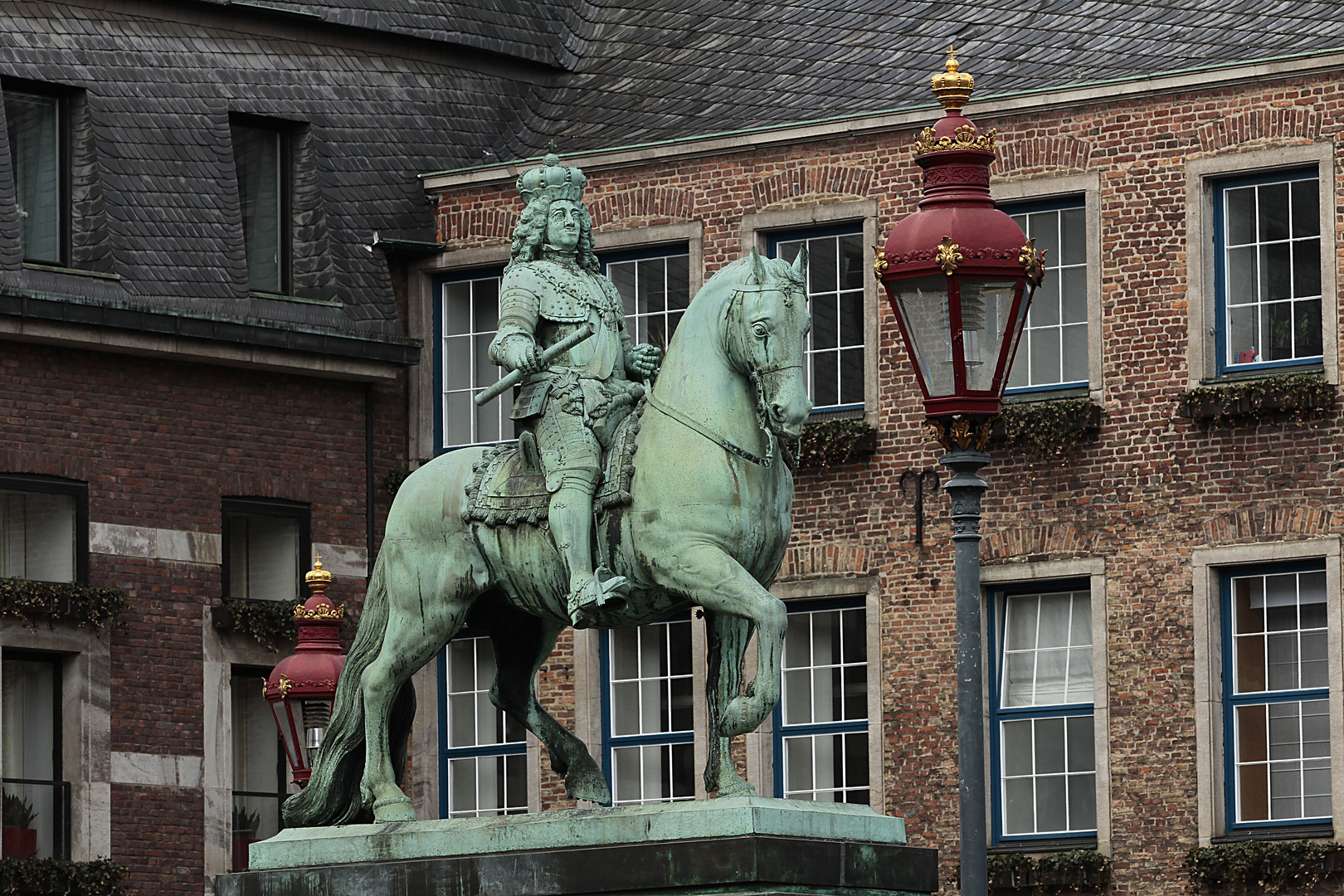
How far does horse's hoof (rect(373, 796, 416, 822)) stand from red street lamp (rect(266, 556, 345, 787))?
31.8 ft

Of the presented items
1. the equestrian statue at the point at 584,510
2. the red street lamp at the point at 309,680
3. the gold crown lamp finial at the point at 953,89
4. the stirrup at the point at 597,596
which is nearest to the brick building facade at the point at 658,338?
the red street lamp at the point at 309,680

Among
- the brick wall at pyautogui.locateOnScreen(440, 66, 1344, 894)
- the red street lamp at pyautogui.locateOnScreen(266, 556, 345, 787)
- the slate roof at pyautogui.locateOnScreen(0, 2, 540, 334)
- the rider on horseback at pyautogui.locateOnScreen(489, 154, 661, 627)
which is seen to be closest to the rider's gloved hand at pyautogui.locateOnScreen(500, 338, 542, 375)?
the rider on horseback at pyautogui.locateOnScreen(489, 154, 661, 627)

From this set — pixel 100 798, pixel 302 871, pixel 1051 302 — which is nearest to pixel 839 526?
pixel 1051 302

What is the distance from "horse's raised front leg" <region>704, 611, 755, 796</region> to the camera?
48.3 feet

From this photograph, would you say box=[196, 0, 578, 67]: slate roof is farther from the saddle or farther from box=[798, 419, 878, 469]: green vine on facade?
the saddle

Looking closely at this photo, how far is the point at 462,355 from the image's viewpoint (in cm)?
3064

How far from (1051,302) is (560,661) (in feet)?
17.4

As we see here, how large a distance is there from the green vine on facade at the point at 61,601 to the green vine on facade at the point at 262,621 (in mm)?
1091

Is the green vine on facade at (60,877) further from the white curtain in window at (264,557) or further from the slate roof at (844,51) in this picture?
the slate roof at (844,51)

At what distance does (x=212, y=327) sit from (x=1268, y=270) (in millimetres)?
8786

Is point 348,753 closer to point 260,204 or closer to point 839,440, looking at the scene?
point 839,440

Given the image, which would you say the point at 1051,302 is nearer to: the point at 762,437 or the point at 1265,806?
the point at 1265,806

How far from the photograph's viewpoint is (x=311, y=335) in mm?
29422

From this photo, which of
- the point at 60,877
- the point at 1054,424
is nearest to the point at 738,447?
the point at 1054,424
